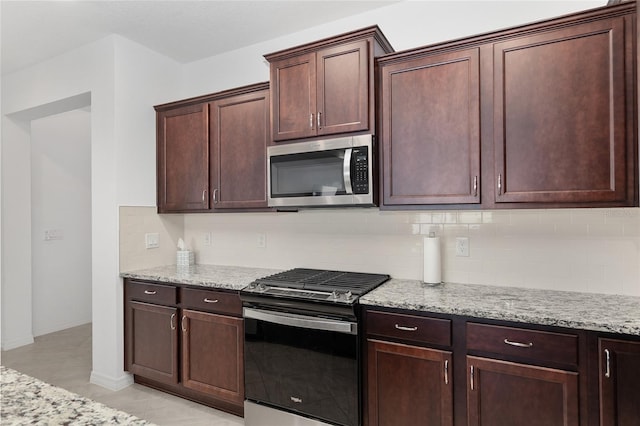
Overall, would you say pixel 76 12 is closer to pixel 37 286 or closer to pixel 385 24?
pixel 385 24

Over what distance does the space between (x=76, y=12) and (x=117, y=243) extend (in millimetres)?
1720

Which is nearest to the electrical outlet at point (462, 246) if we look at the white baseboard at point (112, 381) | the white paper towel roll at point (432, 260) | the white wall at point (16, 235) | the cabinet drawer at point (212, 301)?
the white paper towel roll at point (432, 260)

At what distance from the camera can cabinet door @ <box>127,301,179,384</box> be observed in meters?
2.79

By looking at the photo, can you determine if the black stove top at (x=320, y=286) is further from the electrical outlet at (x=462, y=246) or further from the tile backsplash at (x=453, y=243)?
the electrical outlet at (x=462, y=246)

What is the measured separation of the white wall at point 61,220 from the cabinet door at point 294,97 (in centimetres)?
341

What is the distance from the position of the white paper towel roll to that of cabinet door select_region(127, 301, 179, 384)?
1.81m

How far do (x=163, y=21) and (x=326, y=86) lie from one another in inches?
57.1

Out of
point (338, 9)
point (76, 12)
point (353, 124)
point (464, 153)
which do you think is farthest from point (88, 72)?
point (464, 153)

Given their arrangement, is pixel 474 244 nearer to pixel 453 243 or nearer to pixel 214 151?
pixel 453 243

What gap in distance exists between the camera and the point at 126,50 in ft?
10.3

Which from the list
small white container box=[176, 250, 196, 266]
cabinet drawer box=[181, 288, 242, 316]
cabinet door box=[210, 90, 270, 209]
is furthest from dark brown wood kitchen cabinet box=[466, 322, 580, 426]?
small white container box=[176, 250, 196, 266]

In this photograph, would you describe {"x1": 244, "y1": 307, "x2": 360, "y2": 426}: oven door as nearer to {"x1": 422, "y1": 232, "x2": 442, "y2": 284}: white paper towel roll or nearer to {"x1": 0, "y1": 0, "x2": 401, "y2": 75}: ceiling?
{"x1": 422, "y1": 232, "x2": 442, "y2": 284}: white paper towel roll

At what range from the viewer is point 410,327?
1957 millimetres

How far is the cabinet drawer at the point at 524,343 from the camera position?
5.45 ft
